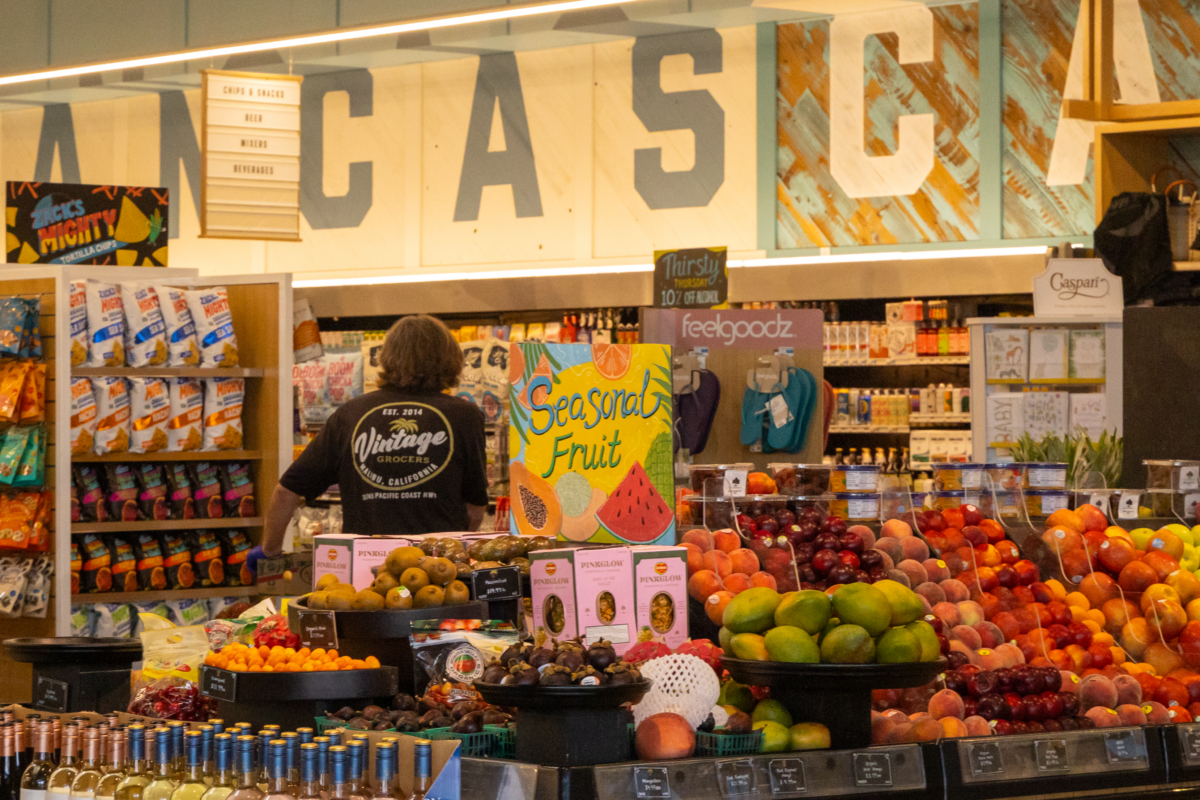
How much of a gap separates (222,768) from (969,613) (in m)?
1.85

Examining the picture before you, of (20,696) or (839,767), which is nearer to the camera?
(839,767)

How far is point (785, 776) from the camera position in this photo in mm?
2387

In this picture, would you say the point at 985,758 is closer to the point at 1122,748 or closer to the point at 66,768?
the point at 1122,748

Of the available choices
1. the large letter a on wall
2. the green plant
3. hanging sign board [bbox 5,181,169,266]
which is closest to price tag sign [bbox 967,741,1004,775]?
the green plant

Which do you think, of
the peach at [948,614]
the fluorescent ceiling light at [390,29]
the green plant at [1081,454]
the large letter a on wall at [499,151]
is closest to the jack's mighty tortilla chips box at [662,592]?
the peach at [948,614]

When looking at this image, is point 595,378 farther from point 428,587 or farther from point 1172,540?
point 1172,540

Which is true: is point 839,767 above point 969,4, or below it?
below

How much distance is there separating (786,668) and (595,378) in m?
1.16

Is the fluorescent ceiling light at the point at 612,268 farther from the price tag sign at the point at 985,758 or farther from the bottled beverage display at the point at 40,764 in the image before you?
the bottled beverage display at the point at 40,764

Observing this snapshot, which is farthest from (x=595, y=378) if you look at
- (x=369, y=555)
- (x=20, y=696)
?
(x=20, y=696)

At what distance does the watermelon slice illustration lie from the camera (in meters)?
3.33

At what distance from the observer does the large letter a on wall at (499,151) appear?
10648 millimetres

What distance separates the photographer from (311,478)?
448cm

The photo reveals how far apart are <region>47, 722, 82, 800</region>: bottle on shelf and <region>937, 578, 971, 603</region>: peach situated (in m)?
2.00
